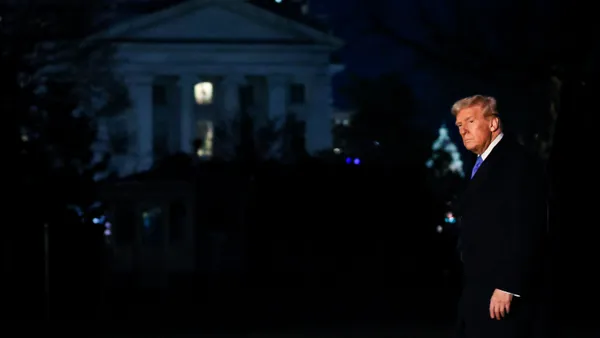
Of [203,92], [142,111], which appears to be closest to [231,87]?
[203,92]

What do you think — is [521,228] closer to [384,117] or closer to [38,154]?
[38,154]

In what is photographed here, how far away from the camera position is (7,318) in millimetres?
16141

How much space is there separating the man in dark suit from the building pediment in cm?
5679

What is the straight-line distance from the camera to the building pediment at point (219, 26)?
63.2 m

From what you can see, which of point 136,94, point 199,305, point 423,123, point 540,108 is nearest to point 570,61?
point 540,108

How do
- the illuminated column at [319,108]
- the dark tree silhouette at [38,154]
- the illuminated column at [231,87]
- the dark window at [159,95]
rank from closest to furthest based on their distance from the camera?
the dark tree silhouette at [38,154]
the illuminated column at [231,87]
the illuminated column at [319,108]
the dark window at [159,95]

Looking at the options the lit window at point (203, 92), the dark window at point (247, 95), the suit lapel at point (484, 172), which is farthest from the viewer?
the lit window at point (203, 92)

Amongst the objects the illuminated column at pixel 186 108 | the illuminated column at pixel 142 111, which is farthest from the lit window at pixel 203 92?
the illuminated column at pixel 142 111

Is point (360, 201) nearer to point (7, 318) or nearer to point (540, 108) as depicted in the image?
point (540, 108)

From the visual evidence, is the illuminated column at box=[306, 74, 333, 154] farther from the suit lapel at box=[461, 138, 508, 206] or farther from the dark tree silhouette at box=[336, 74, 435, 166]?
the suit lapel at box=[461, 138, 508, 206]

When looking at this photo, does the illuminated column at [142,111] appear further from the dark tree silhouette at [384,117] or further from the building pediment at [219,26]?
the dark tree silhouette at [384,117]

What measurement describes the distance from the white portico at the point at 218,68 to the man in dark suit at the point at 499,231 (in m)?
55.1

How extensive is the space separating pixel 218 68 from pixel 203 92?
3.40 meters

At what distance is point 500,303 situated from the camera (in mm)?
6449
